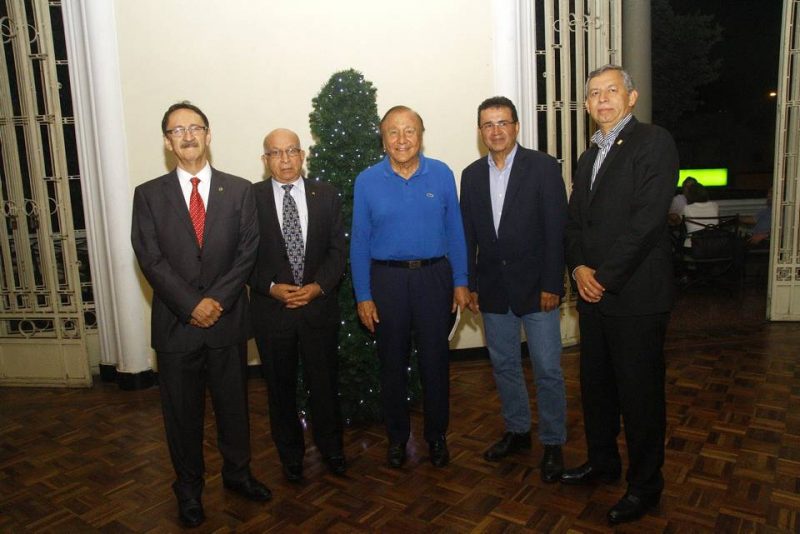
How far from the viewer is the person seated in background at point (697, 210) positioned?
22.1 ft

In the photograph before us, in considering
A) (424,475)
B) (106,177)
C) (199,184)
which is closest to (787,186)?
(424,475)

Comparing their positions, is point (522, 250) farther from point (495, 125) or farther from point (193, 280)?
point (193, 280)

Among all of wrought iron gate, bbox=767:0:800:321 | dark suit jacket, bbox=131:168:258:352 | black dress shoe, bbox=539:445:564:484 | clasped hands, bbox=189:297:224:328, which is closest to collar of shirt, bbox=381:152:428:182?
dark suit jacket, bbox=131:168:258:352

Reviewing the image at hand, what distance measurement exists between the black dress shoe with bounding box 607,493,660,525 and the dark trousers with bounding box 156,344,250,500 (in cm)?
161

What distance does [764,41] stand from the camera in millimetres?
11445

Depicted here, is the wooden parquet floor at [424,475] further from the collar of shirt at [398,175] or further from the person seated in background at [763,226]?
the person seated in background at [763,226]

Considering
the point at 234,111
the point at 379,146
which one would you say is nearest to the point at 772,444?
the point at 379,146

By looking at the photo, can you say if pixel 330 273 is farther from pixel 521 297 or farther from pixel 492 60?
pixel 492 60

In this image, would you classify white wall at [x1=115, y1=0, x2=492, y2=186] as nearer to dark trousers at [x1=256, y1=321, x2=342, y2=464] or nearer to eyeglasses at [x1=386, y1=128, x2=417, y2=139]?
eyeglasses at [x1=386, y1=128, x2=417, y2=139]

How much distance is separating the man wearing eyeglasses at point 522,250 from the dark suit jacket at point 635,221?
0.33 m

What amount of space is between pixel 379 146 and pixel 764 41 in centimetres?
1108

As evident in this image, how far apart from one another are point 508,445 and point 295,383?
3.69ft

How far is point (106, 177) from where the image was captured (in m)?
4.34

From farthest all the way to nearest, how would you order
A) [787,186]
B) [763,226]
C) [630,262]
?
[763,226] → [787,186] → [630,262]
